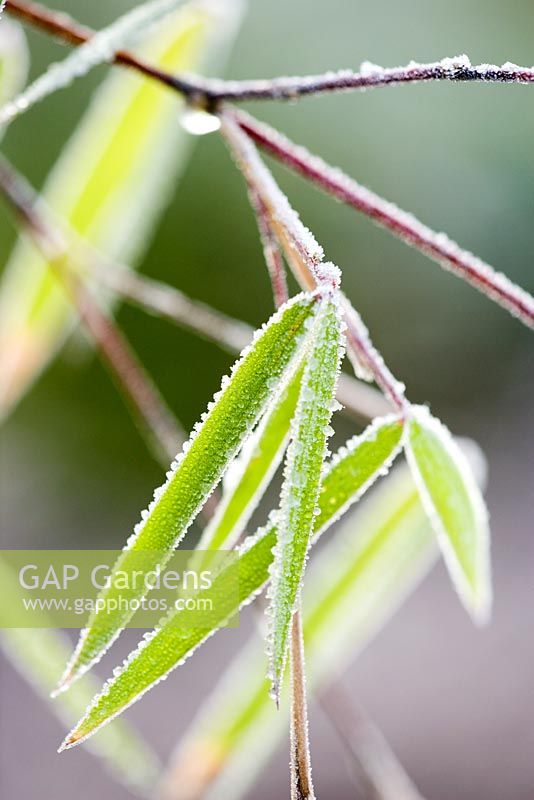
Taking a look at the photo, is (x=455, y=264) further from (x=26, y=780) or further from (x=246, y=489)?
(x=26, y=780)

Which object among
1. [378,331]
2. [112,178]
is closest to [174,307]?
[112,178]

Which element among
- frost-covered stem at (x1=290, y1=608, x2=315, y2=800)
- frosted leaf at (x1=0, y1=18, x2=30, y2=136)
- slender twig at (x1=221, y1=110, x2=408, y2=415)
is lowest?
frost-covered stem at (x1=290, y1=608, x2=315, y2=800)

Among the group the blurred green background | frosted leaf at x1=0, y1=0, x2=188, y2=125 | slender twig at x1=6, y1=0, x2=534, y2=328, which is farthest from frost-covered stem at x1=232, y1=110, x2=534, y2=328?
the blurred green background

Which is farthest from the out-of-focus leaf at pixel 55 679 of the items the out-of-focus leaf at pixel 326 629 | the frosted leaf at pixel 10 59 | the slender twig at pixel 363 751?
the frosted leaf at pixel 10 59

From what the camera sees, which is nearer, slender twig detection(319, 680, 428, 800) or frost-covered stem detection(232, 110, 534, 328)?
frost-covered stem detection(232, 110, 534, 328)

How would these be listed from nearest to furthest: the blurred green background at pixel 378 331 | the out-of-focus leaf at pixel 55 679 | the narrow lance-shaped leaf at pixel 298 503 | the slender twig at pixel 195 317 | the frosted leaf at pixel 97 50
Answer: the narrow lance-shaped leaf at pixel 298 503, the frosted leaf at pixel 97 50, the slender twig at pixel 195 317, the out-of-focus leaf at pixel 55 679, the blurred green background at pixel 378 331

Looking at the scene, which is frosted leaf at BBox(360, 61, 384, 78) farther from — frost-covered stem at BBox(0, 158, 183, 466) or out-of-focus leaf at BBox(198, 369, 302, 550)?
frost-covered stem at BBox(0, 158, 183, 466)

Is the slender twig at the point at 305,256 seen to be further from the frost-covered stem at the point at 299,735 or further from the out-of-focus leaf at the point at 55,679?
the out-of-focus leaf at the point at 55,679
